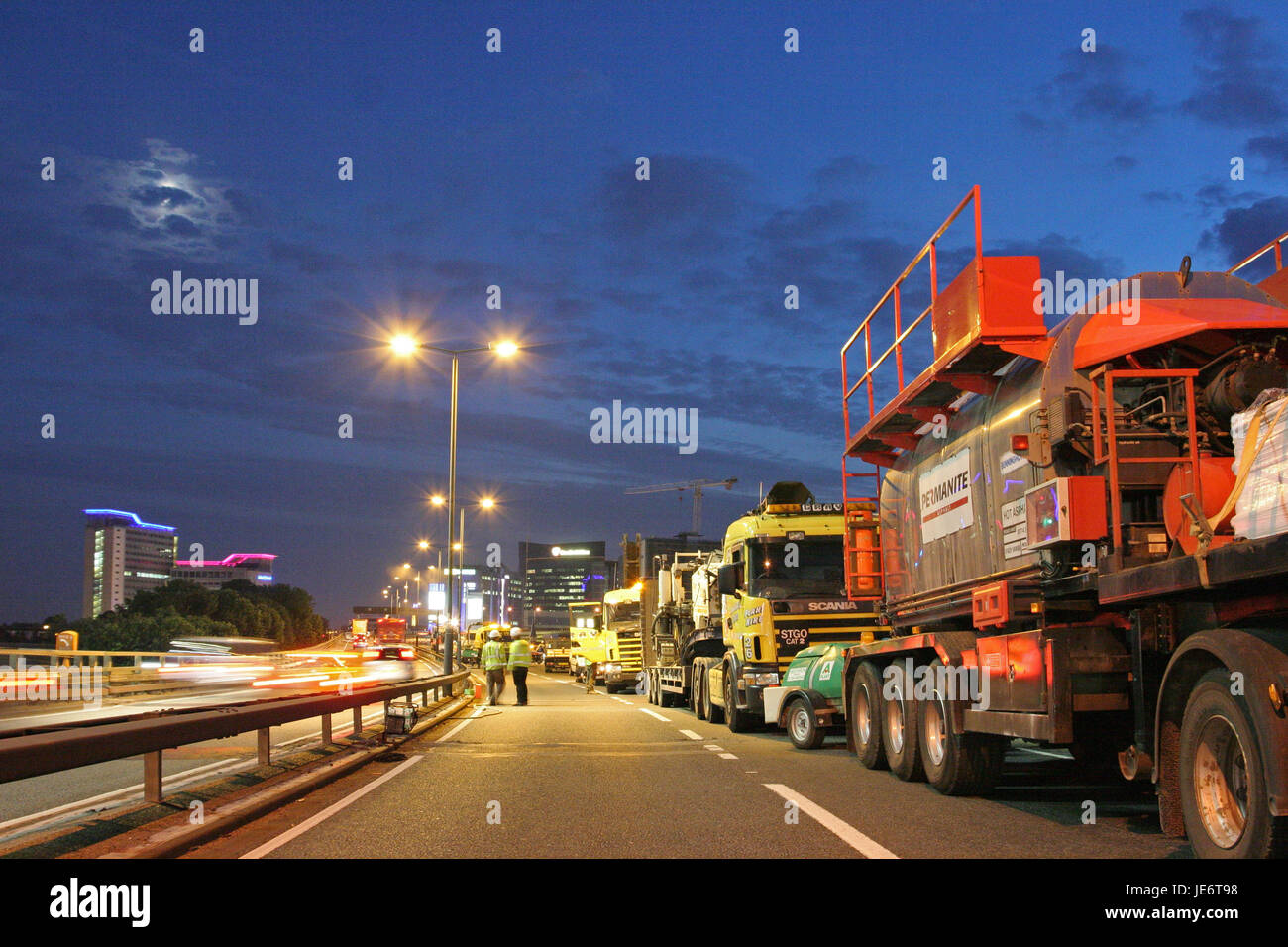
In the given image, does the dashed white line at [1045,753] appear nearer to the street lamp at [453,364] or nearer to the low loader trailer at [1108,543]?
the low loader trailer at [1108,543]

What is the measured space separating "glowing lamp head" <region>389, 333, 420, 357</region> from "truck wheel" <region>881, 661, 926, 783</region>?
18798mm

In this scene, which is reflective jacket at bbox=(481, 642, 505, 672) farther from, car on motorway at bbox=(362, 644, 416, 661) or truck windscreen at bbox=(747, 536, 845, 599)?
car on motorway at bbox=(362, 644, 416, 661)

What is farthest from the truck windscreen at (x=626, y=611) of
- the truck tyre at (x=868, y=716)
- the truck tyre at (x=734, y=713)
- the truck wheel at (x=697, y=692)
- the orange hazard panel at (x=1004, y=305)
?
the orange hazard panel at (x=1004, y=305)

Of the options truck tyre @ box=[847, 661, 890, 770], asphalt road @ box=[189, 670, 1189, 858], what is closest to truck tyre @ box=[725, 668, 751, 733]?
asphalt road @ box=[189, 670, 1189, 858]

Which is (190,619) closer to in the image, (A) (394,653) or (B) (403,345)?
(A) (394,653)

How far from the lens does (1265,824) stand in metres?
5.72

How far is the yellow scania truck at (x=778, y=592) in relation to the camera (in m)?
18.2

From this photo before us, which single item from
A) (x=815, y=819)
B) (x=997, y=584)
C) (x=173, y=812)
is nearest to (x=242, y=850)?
(x=173, y=812)

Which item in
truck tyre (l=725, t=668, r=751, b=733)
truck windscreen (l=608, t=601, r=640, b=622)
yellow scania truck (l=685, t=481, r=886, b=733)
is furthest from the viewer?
truck windscreen (l=608, t=601, r=640, b=622)

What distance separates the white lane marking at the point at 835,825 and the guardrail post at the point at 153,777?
4.93m

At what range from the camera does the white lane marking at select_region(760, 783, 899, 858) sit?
7586mm
